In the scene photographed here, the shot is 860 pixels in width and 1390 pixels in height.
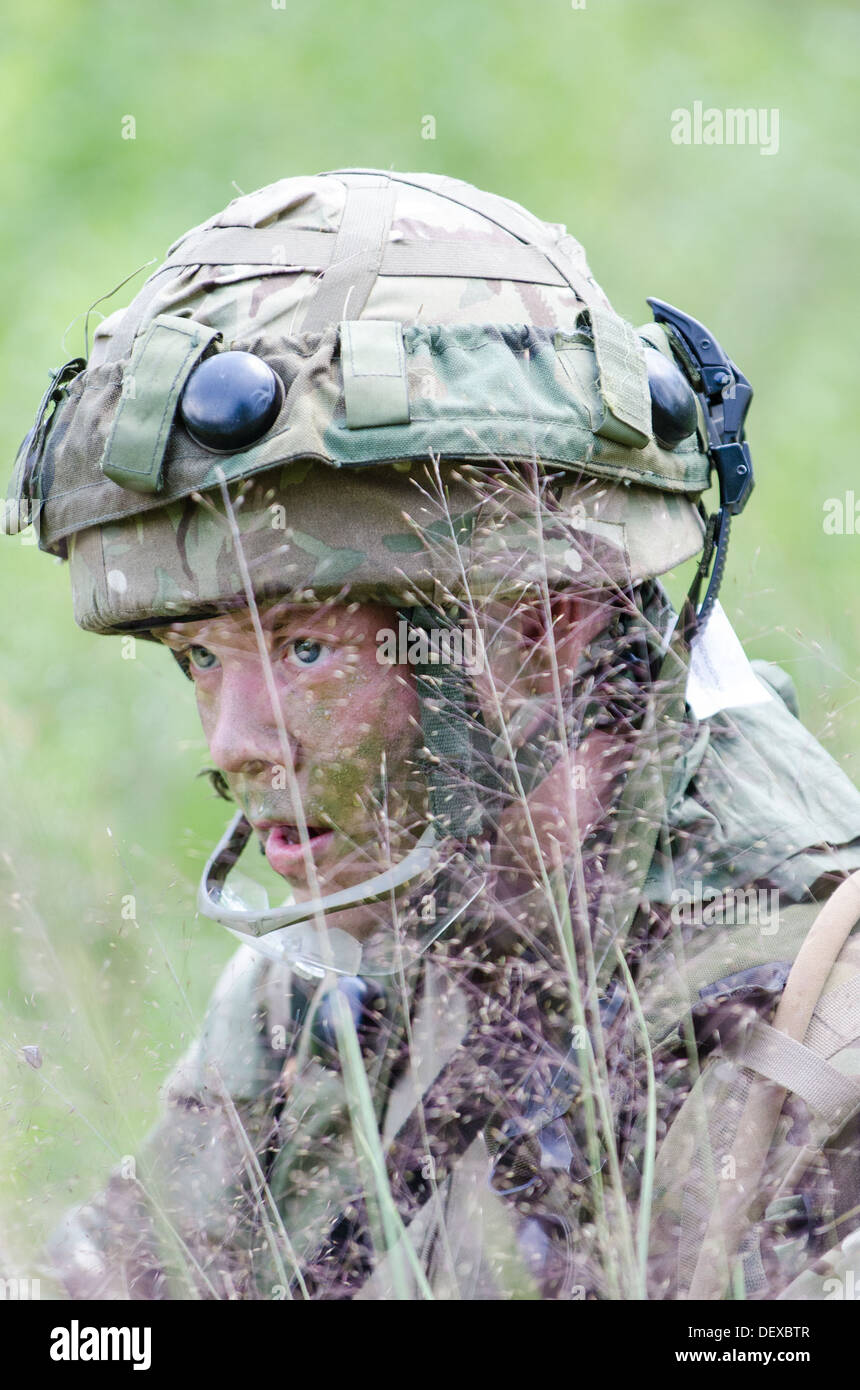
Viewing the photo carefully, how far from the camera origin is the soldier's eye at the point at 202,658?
2.58 metres

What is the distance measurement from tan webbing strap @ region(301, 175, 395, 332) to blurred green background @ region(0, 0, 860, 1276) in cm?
285

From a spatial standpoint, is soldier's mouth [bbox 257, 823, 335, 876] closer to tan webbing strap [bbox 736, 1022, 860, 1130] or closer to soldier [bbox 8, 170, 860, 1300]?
soldier [bbox 8, 170, 860, 1300]

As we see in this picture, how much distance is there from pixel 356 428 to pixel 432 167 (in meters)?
5.54

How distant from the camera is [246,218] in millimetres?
2637

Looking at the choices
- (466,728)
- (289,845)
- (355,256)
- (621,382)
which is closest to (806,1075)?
(466,728)

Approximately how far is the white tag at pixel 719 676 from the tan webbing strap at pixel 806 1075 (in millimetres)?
627

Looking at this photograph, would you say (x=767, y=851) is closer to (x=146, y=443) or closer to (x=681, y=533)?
(x=681, y=533)

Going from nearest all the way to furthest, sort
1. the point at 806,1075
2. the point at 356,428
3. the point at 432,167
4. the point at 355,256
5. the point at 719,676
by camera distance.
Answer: the point at 806,1075 < the point at 356,428 < the point at 355,256 < the point at 719,676 < the point at 432,167

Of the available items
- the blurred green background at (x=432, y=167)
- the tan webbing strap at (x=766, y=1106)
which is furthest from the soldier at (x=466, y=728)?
the blurred green background at (x=432, y=167)

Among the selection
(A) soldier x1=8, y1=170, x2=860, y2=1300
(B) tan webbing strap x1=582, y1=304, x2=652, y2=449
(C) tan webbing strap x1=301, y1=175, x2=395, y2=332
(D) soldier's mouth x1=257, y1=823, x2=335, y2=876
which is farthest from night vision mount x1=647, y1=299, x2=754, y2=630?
(D) soldier's mouth x1=257, y1=823, x2=335, y2=876

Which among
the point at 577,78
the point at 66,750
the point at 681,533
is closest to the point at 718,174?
the point at 577,78

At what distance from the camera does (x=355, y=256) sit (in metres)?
2.50

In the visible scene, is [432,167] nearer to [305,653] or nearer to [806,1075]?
[305,653]

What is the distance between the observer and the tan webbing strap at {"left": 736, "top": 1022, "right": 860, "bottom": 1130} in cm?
209
